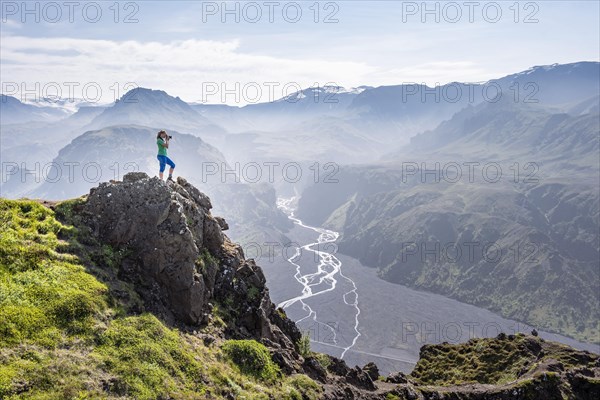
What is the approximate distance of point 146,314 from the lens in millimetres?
29453

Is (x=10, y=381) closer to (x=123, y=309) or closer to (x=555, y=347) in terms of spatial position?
(x=123, y=309)

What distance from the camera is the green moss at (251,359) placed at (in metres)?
32.0

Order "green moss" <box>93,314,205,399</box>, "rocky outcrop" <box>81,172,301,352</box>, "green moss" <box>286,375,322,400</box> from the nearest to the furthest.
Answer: "green moss" <box>93,314,205,399</box>
"green moss" <box>286,375,322,400</box>
"rocky outcrop" <box>81,172,301,352</box>

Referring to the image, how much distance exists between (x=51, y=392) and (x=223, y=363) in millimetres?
11643

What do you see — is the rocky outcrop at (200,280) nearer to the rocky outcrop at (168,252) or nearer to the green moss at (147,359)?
the rocky outcrop at (168,252)

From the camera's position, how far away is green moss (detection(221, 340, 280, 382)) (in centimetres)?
3203

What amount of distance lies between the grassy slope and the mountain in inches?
2.7

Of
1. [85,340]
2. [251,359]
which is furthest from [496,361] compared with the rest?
[85,340]

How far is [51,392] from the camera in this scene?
21469 mm

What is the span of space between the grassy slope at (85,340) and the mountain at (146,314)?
0.07m

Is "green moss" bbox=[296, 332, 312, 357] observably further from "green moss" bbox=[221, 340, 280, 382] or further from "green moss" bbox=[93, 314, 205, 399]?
"green moss" bbox=[93, 314, 205, 399]

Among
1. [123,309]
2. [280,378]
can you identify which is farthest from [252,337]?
[123,309]

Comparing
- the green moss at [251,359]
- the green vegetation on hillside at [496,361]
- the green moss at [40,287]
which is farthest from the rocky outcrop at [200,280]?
the green vegetation on hillside at [496,361]

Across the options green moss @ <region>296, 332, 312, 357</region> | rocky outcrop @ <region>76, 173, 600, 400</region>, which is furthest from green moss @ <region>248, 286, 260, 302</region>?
green moss @ <region>296, 332, 312, 357</region>
